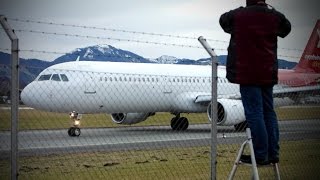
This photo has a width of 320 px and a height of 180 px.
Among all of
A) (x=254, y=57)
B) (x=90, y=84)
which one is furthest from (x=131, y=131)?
(x=254, y=57)

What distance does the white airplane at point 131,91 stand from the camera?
19453mm

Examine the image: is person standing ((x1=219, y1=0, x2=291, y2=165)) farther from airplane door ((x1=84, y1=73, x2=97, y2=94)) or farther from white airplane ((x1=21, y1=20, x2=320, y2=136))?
airplane door ((x1=84, y1=73, x2=97, y2=94))

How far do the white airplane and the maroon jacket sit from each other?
37.9 ft

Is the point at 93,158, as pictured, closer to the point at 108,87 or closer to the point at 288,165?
the point at 288,165

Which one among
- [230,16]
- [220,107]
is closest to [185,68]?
[220,107]

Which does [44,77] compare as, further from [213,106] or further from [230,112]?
[213,106]

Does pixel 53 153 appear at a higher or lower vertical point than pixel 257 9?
lower

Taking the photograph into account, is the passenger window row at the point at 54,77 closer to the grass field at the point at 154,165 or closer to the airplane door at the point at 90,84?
the airplane door at the point at 90,84

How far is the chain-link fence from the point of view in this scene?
9.51 meters

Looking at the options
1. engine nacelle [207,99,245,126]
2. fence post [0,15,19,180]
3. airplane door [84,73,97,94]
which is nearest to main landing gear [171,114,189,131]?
engine nacelle [207,99,245,126]

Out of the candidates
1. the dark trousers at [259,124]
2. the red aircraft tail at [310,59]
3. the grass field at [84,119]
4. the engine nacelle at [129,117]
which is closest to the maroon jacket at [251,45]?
the dark trousers at [259,124]

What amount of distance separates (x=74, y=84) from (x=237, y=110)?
20.9 feet

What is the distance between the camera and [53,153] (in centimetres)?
1268

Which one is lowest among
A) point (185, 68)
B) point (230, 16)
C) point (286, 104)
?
point (286, 104)
